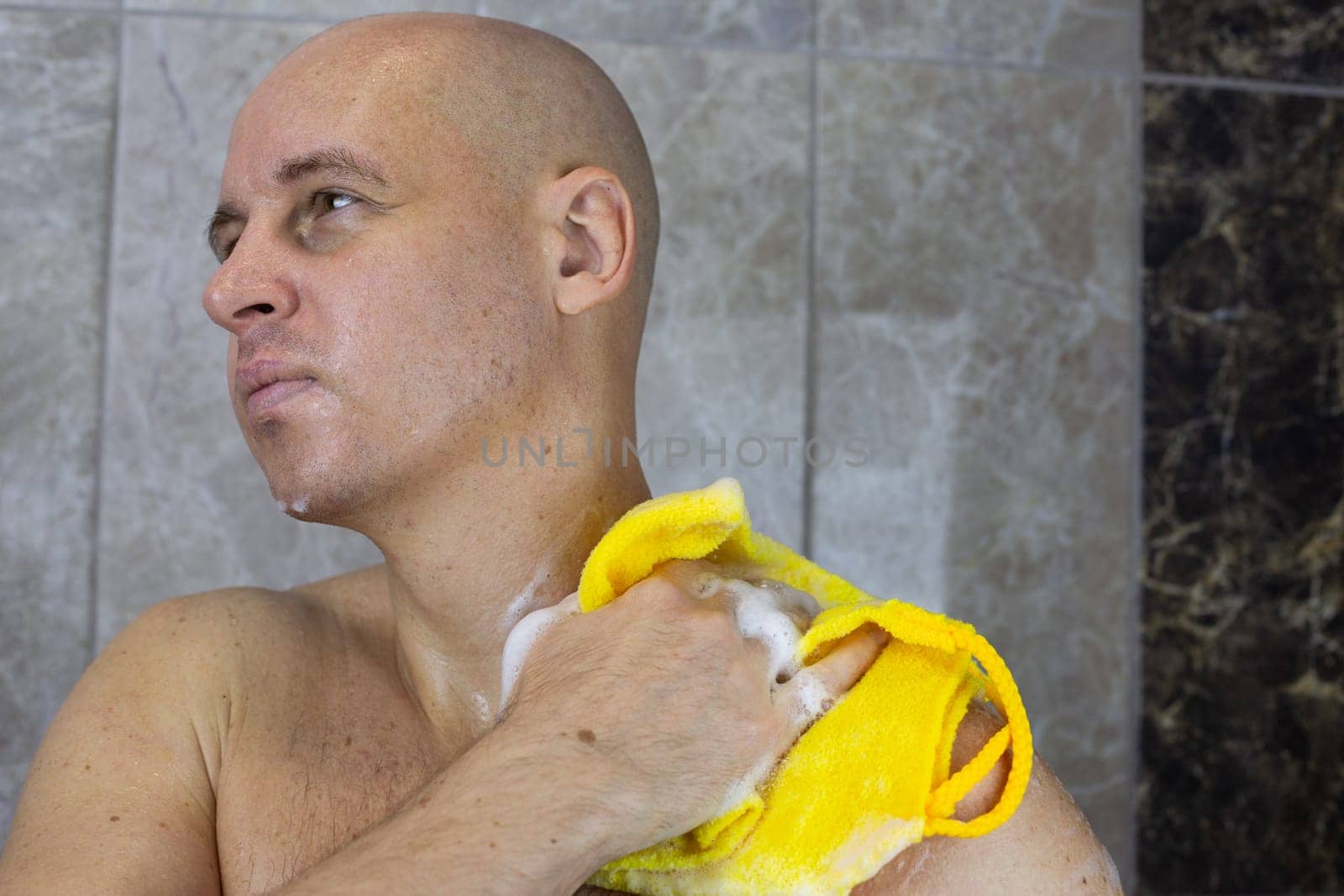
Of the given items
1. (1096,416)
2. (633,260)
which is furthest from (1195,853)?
(633,260)

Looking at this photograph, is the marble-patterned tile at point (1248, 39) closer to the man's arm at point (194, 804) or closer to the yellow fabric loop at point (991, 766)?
the yellow fabric loop at point (991, 766)

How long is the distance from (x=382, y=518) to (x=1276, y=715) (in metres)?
1.51

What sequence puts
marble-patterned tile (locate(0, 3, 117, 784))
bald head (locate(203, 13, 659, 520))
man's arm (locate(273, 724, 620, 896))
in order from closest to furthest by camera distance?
man's arm (locate(273, 724, 620, 896)), bald head (locate(203, 13, 659, 520)), marble-patterned tile (locate(0, 3, 117, 784))

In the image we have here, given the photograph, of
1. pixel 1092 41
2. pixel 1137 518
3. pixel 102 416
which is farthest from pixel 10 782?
pixel 1092 41

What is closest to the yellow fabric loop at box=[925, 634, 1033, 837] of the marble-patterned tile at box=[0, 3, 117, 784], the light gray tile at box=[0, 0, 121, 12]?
the marble-patterned tile at box=[0, 3, 117, 784]

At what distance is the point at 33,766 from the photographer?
0.95 meters

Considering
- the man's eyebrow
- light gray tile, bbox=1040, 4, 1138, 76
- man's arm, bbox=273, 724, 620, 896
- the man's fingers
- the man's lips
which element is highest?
light gray tile, bbox=1040, 4, 1138, 76

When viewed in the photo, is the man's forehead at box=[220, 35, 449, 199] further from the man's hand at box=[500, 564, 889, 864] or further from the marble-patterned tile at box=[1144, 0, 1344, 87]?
the marble-patterned tile at box=[1144, 0, 1344, 87]

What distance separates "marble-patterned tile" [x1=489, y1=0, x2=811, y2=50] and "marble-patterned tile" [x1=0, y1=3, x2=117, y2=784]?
62cm

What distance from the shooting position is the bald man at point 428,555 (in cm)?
79

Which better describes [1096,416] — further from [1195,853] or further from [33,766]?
[33,766]

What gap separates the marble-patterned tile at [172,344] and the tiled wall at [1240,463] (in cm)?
129

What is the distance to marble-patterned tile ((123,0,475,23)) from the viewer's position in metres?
1.68

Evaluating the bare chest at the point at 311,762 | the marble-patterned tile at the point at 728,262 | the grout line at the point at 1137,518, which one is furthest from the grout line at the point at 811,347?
the bare chest at the point at 311,762
